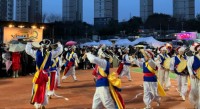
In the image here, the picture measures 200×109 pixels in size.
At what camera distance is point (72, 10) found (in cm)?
8925

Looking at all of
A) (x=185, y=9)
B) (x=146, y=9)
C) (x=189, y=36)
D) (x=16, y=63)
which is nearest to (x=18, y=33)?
(x=16, y=63)

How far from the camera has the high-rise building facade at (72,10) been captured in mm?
87875

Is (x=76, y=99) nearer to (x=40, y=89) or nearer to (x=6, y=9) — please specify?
(x=40, y=89)

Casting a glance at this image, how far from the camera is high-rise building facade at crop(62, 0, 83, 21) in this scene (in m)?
87.9

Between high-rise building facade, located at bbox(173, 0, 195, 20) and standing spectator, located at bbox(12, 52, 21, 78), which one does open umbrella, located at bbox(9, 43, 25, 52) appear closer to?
standing spectator, located at bbox(12, 52, 21, 78)

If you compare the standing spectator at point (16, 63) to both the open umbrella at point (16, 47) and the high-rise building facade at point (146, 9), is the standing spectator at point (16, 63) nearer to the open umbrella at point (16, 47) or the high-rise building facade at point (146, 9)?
the open umbrella at point (16, 47)

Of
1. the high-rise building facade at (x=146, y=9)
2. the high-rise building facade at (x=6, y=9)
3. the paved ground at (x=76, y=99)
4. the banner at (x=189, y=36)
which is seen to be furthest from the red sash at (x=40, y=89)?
the high-rise building facade at (x=6, y=9)

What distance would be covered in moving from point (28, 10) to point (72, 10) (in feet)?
46.6

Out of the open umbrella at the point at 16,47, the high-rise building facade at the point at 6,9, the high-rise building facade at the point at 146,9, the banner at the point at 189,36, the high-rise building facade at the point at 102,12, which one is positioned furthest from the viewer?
the high-rise building facade at the point at 6,9

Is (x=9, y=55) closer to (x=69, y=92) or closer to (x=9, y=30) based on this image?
(x=9, y=30)


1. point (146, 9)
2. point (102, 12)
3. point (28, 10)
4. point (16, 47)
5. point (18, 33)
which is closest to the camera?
point (16, 47)

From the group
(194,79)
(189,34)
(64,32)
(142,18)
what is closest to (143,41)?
(189,34)

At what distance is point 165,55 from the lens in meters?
12.9

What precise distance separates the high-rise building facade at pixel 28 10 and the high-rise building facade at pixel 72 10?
750cm
